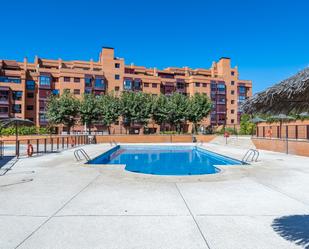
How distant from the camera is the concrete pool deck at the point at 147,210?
13.6 feet

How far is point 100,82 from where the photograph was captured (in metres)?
56.8

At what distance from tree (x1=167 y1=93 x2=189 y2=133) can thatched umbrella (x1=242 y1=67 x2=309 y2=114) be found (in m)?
32.9

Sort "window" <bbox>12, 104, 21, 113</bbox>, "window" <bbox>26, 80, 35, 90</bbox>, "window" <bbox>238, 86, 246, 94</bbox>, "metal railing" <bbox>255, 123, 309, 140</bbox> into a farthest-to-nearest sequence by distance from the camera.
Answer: "window" <bbox>238, 86, 246, 94</bbox> < "window" <bbox>26, 80, 35, 90</bbox> < "window" <bbox>12, 104, 21, 113</bbox> < "metal railing" <bbox>255, 123, 309, 140</bbox>

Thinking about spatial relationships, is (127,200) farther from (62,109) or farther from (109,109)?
(62,109)

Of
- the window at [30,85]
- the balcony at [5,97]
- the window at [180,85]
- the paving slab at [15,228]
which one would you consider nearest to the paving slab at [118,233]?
the paving slab at [15,228]

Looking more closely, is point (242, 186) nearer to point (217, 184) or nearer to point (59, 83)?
point (217, 184)

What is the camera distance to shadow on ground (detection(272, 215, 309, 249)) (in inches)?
166

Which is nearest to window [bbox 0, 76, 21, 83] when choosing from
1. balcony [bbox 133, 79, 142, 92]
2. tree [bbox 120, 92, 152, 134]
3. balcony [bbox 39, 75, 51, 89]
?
balcony [bbox 39, 75, 51, 89]

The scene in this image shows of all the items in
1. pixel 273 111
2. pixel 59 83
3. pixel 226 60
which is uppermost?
pixel 226 60

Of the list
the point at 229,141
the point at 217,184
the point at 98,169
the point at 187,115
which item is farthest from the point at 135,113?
the point at 217,184

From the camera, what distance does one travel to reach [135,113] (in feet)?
119

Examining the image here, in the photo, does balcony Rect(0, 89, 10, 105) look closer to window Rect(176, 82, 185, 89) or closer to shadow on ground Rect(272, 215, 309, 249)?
window Rect(176, 82, 185, 89)

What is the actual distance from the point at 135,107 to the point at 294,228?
3227 cm

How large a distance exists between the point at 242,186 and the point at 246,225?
11.8 feet
